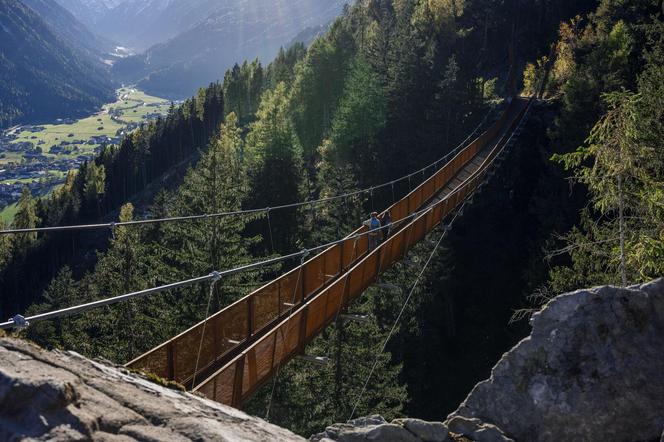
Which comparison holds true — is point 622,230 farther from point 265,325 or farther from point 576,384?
point 265,325

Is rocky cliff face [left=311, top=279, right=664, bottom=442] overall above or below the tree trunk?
below

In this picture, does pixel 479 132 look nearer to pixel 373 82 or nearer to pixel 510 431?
pixel 373 82

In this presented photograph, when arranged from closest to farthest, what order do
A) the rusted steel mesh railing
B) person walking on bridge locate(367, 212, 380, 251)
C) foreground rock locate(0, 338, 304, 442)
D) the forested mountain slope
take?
foreground rock locate(0, 338, 304, 442) → the rusted steel mesh railing → person walking on bridge locate(367, 212, 380, 251) → the forested mountain slope

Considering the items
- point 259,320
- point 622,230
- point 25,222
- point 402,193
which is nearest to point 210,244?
point 259,320

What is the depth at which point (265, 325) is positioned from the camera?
1112cm

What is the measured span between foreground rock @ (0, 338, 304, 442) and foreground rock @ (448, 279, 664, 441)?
10.5 ft

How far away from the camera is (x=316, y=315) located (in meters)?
11.4

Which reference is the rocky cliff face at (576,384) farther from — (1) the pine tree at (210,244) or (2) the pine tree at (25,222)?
(2) the pine tree at (25,222)

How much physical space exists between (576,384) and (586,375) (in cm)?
18

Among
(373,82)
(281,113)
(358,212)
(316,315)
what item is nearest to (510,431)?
(316,315)

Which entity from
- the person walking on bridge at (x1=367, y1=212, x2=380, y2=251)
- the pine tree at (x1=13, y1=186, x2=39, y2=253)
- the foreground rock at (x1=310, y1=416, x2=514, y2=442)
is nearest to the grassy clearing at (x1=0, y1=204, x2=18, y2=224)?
the pine tree at (x1=13, y1=186, x2=39, y2=253)

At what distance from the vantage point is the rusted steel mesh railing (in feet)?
27.2

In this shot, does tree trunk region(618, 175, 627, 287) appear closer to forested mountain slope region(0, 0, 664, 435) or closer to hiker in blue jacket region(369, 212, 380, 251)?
forested mountain slope region(0, 0, 664, 435)

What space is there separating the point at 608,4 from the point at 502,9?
14085mm
